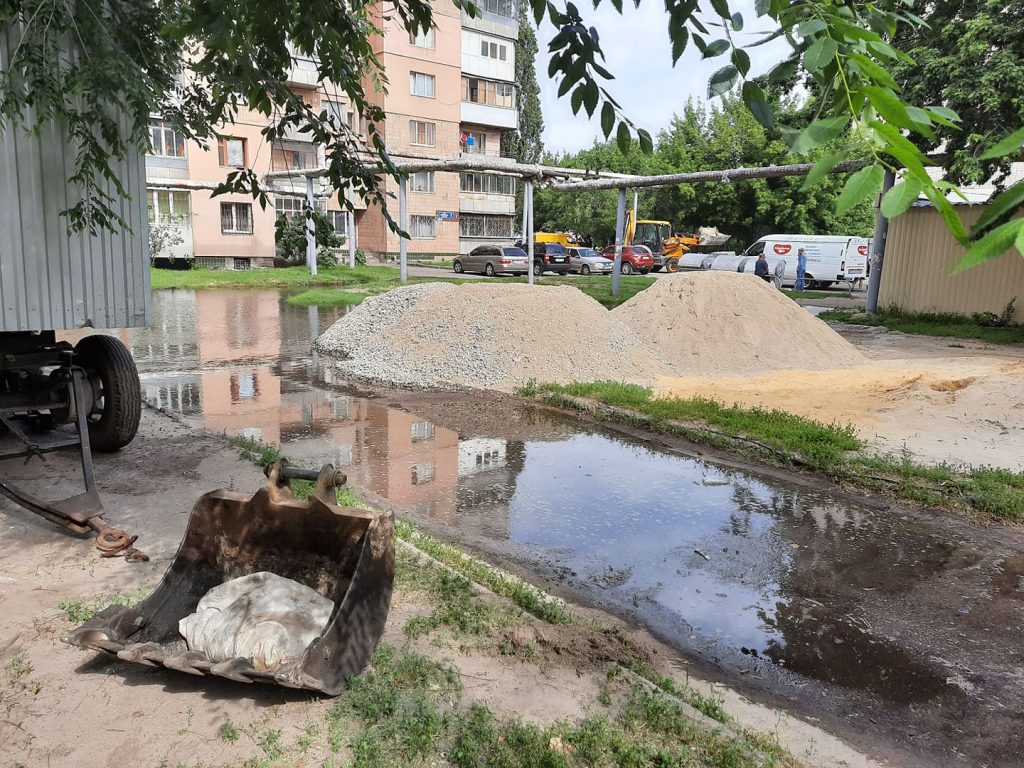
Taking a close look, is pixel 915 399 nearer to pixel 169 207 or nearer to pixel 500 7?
pixel 169 207

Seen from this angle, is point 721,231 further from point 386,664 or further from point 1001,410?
point 386,664

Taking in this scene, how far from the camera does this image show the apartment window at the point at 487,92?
49.0 m

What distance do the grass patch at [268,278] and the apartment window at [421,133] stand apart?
13.6m

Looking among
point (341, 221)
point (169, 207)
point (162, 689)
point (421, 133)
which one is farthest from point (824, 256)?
point (162, 689)

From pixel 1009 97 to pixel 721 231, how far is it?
33946 millimetres

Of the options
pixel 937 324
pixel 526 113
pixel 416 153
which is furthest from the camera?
pixel 526 113

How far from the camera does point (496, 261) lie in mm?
39062

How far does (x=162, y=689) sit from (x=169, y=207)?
124ft

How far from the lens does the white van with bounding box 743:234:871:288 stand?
33.9m

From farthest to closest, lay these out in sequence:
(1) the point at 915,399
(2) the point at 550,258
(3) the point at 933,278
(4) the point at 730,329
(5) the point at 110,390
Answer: (2) the point at 550,258 < (3) the point at 933,278 < (4) the point at 730,329 < (1) the point at 915,399 < (5) the point at 110,390

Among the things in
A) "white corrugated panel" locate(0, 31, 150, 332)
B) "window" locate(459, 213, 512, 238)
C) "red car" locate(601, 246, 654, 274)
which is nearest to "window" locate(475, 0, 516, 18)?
"window" locate(459, 213, 512, 238)

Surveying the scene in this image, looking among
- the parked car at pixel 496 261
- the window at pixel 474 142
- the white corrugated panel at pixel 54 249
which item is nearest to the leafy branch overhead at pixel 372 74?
the white corrugated panel at pixel 54 249

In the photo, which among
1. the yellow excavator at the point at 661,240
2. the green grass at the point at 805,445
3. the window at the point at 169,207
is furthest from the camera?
the yellow excavator at the point at 661,240

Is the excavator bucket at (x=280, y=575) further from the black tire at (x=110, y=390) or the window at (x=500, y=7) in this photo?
the window at (x=500, y=7)
